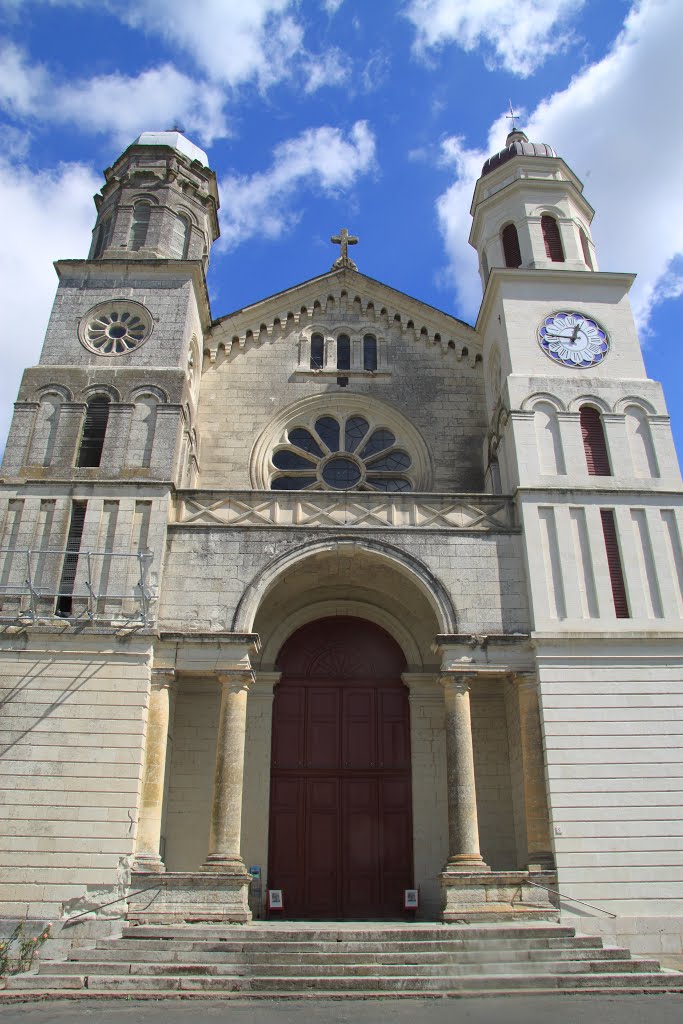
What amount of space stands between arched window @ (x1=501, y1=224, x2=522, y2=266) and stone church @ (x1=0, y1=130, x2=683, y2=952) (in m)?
0.38

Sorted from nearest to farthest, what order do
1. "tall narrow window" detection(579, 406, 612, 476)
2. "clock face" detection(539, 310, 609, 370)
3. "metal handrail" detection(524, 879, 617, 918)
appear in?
"metal handrail" detection(524, 879, 617, 918) < "tall narrow window" detection(579, 406, 612, 476) < "clock face" detection(539, 310, 609, 370)

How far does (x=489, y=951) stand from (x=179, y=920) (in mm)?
4541

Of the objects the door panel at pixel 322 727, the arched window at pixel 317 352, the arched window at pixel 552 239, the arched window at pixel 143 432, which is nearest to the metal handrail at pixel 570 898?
the door panel at pixel 322 727

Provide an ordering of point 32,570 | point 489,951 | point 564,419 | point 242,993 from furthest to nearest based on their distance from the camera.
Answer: point 564,419 → point 32,570 → point 489,951 → point 242,993

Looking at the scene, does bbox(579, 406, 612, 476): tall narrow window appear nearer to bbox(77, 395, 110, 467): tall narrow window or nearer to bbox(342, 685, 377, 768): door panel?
bbox(342, 685, 377, 768): door panel

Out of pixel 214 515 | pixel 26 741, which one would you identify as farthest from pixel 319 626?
pixel 26 741

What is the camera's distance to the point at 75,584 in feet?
48.9

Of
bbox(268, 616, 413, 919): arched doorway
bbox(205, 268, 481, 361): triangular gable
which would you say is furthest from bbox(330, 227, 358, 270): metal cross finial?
bbox(268, 616, 413, 919): arched doorway

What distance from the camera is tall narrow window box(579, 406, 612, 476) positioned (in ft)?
54.7

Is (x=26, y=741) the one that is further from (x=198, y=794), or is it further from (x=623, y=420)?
(x=623, y=420)

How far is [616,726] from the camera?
14062 mm

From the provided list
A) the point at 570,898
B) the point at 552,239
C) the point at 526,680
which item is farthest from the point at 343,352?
the point at 570,898

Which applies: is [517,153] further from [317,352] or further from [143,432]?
[143,432]

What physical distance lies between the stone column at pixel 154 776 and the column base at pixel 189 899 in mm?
398
